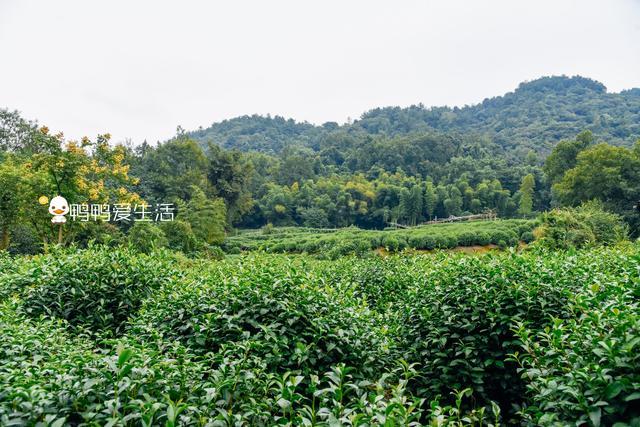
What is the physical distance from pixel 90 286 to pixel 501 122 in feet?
353

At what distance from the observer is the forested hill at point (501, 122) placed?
77562 millimetres

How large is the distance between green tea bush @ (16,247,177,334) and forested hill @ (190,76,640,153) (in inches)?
2723

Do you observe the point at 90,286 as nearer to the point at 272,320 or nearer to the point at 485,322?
the point at 272,320

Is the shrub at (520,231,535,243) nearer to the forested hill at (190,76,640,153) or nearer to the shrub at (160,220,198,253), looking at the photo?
the shrub at (160,220,198,253)

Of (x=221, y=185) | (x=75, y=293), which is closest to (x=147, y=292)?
(x=75, y=293)

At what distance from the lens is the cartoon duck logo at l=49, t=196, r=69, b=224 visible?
41.7 ft

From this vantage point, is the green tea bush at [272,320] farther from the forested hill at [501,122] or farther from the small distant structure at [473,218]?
the forested hill at [501,122]

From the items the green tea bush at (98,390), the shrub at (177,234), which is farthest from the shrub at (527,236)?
the green tea bush at (98,390)

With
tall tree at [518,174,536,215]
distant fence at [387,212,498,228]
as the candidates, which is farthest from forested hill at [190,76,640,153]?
Answer: tall tree at [518,174,536,215]

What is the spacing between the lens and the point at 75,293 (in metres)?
3.53

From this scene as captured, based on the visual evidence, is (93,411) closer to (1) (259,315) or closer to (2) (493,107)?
(1) (259,315)

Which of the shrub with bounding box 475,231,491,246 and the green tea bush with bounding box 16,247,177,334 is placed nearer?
the green tea bush with bounding box 16,247,177,334

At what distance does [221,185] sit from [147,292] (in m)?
29.7

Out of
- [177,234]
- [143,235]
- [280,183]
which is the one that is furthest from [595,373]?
[280,183]
